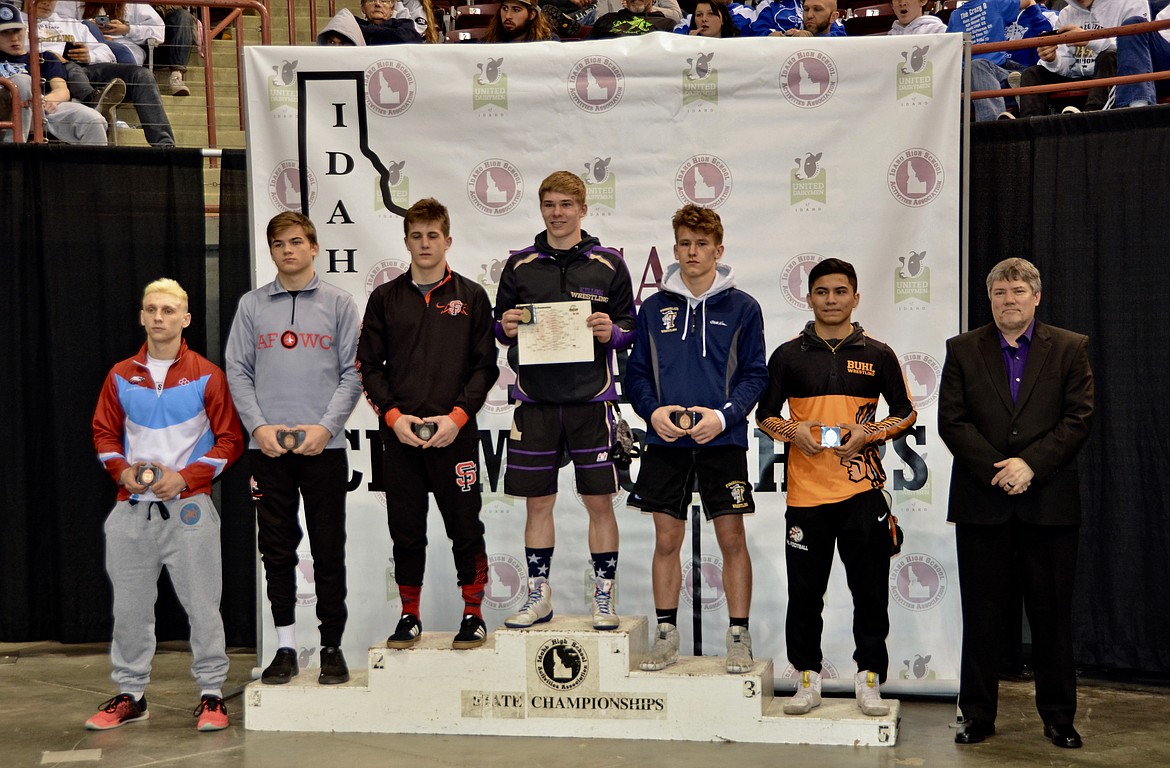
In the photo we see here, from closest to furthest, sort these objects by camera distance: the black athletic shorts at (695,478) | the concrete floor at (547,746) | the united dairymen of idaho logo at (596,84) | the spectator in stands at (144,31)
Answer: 1. the concrete floor at (547,746)
2. the black athletic shorts at (695,478)
3. the united dairymen of idaho logo at (596,84)
4. the spectator in stands at (144,31)

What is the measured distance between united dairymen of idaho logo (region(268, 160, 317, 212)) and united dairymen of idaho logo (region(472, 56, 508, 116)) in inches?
33.5

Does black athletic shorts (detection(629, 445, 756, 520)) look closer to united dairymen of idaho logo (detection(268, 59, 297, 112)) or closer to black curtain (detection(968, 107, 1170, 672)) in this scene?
black curtain (detection(968, 107, 1170, 672))

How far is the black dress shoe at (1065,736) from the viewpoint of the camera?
13.7 feet

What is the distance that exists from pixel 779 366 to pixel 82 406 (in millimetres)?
3418

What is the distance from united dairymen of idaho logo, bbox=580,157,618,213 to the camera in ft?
17.0

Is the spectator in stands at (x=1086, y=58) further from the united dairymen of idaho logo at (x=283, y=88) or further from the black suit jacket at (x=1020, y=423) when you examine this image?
the united dairymen of idaho logo at (x=283, y=88)

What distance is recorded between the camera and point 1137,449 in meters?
4.98

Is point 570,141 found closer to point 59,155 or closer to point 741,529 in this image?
point 741,529

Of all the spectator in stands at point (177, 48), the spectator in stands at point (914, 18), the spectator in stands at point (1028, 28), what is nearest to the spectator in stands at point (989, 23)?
the spectator in stands at point (914, 18)

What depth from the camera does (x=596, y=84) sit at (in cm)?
515

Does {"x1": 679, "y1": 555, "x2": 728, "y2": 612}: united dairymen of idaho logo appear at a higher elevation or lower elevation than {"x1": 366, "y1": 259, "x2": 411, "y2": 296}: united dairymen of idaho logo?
lower

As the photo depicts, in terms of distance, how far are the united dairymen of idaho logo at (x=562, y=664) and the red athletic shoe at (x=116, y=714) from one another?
1.59 m

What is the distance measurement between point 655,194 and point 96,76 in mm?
3803

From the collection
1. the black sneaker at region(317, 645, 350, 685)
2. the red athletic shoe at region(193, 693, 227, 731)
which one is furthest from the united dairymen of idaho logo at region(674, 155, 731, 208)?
the red athletic shoe at region(193, 693, 227, 731)
